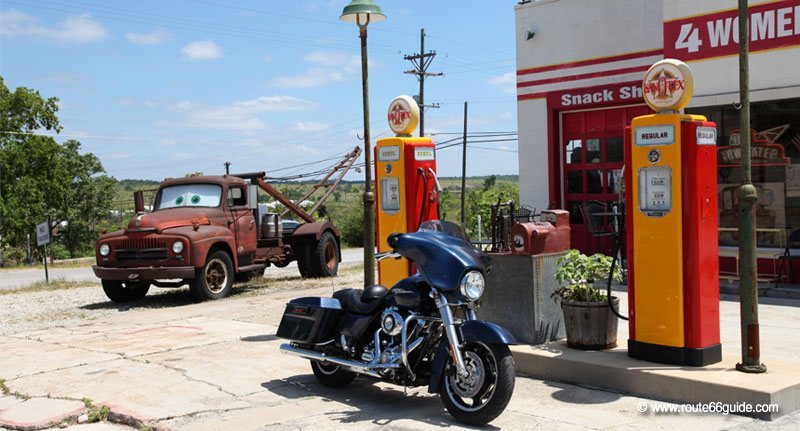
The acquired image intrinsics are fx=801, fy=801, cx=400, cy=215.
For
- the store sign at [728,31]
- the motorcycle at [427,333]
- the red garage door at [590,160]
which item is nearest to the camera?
the motorcycle at [427,333]

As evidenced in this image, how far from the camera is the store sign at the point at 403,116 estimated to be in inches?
368

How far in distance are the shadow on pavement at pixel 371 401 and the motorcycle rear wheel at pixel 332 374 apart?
0.06 meters

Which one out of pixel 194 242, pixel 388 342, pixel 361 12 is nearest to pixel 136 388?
pixel 388 342

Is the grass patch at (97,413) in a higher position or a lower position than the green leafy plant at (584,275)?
lower

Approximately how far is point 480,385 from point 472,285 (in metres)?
0.69

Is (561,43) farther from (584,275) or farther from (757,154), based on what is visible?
(584,275)

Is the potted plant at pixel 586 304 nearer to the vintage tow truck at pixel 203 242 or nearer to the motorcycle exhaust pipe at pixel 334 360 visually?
the motorcycle exhaust pipe at pixel 334 360

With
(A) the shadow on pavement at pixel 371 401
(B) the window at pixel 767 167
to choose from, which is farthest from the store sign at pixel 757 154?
(A) the shadow on pavement at pixel 371 401

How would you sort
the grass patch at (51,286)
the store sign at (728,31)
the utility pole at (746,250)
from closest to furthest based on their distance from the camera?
the utility pole at (746,250) < the store sign at (728,31) < the grass patch at (51,286)

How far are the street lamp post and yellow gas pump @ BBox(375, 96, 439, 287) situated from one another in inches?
4.8

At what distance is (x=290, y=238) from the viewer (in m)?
16.3

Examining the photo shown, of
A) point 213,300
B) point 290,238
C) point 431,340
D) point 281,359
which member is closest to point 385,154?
point 281,359

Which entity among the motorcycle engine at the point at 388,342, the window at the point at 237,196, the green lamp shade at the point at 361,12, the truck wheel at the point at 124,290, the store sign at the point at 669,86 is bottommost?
the truck wheel at the point at 124,290

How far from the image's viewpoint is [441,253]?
5.72 meters
